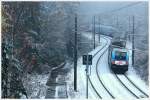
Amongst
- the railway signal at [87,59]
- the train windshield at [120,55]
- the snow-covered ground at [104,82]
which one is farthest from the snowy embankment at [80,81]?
the train windshield at [120,55]

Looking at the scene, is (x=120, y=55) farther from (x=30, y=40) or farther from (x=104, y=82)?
(x=30, y=40)

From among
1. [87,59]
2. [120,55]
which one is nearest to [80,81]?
[87,59]

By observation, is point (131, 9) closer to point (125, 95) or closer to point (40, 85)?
point (125, 95)

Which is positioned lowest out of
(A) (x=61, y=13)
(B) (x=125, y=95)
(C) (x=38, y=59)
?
(B) (x=125, y=95)

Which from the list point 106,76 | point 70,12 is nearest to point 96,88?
point 106,76

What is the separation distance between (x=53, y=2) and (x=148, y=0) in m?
2.39

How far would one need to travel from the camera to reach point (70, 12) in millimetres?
13023

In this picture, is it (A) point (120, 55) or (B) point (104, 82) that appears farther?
(A) point (120, 55)

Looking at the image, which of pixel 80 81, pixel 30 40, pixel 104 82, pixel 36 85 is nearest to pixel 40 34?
pixel 30 40

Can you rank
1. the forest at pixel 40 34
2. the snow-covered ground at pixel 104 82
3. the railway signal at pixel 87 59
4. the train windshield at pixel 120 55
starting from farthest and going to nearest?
the train windshield at pixel 120 55 < the railway signal at pixel 87 59 < the forest at pixel 40 34 < the snow-covered ground at pixel 104 82

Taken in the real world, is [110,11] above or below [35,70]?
above

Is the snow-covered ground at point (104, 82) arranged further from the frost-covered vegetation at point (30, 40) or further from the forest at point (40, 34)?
the frost-covered vegetation at point (30, 40)

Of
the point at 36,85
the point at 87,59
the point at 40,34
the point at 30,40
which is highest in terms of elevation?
the point at 40,34

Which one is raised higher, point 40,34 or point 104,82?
point 40,34
